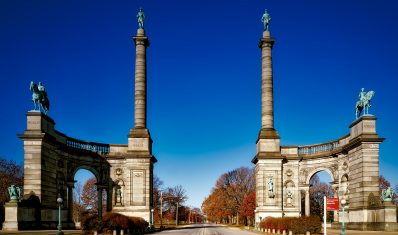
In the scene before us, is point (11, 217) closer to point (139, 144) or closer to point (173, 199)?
point (139, 144)

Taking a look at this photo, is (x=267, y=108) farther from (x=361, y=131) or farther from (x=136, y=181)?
(x=136, y=181)

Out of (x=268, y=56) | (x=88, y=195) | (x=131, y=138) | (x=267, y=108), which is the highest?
(x=268, y=56)

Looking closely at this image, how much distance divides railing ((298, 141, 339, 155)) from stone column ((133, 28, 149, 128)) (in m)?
18.0

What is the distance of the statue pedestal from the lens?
36.3m

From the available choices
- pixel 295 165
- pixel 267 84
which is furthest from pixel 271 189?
pixel 267 84

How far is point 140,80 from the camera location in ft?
176

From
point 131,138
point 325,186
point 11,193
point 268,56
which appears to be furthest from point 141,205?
point 325,186

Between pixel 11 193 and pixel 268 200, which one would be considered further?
pixel 268 200

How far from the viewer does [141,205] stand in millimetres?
50969

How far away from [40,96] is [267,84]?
24321 millimetres

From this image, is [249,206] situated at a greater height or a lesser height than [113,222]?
lesser

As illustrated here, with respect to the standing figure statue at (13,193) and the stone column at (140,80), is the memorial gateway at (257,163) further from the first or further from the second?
the standing figure statue at (13,193)

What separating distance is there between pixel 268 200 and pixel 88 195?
62096mm

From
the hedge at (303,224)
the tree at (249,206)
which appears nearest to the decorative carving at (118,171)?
the hedge at (303,224)
